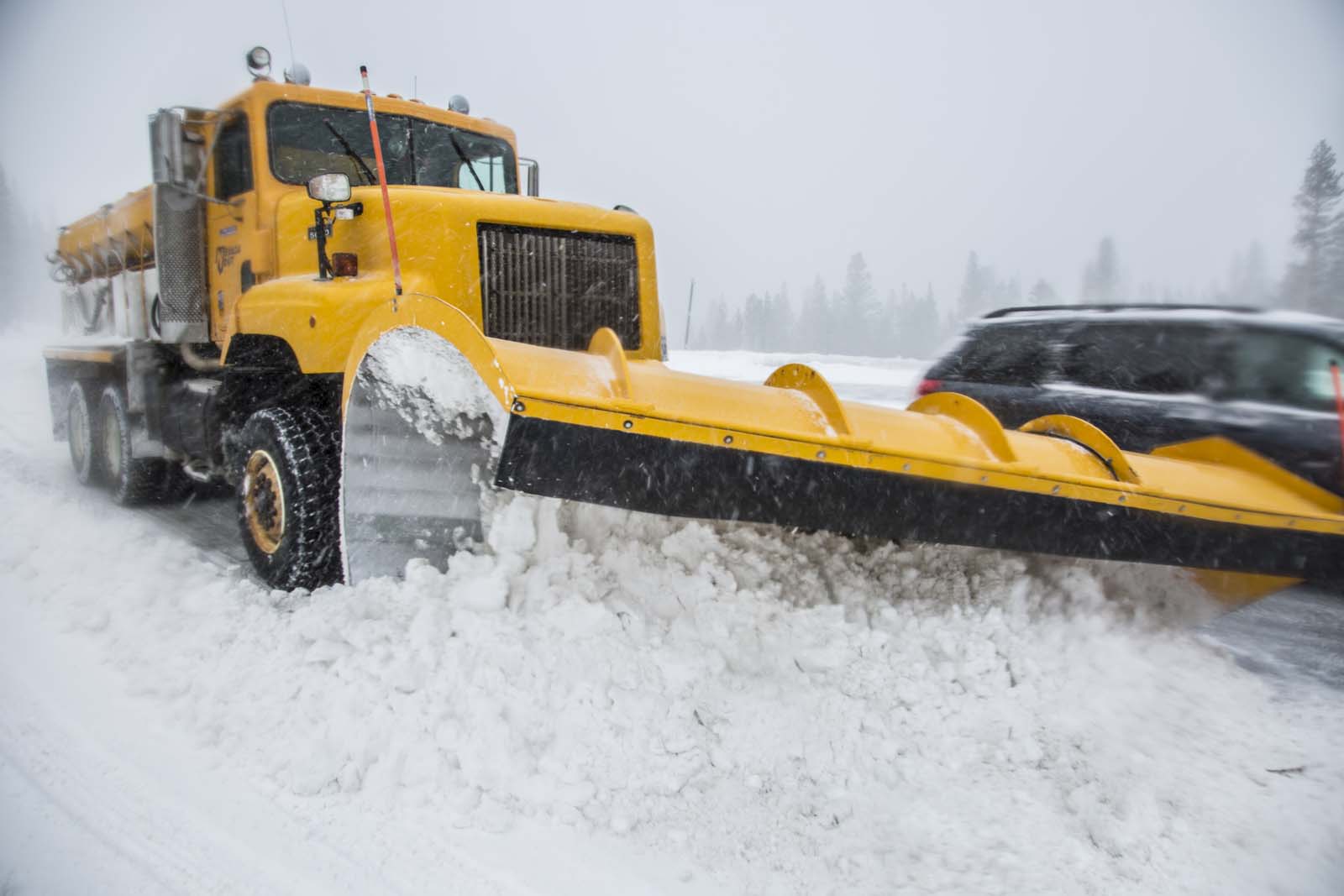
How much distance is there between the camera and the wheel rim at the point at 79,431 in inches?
247

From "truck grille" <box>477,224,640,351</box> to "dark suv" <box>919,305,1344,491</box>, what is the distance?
2.52 meters

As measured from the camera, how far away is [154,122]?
4.37m

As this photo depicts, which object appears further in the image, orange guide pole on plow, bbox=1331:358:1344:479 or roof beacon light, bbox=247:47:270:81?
roof beacon light, bbox=247:47:270:81

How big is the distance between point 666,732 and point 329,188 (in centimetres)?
268

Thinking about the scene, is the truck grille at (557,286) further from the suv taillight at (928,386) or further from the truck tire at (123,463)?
the truck tire at (123,463)

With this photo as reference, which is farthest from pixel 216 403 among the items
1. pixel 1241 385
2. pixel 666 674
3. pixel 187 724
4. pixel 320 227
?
pixel 1241 385

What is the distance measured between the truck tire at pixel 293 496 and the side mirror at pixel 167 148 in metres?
1.73

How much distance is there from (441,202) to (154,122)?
2075mm

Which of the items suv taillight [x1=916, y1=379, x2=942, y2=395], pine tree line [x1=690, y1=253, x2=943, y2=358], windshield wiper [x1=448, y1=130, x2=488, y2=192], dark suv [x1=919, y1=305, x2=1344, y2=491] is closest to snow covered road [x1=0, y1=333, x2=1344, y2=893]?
dark suv [x1=919, y1=305, x2=1344, y2=491]

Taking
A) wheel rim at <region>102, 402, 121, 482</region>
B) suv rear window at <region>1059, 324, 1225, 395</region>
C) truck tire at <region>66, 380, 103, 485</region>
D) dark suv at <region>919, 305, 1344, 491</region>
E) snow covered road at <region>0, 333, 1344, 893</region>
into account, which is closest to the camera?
snow covered road at <region>0, 333, 1344, 893</region>

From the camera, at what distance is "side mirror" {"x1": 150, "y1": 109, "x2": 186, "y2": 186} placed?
433cm

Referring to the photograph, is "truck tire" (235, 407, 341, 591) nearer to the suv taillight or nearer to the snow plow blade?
the snow plow blade

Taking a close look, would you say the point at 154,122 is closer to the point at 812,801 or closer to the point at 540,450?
the point at 540,450

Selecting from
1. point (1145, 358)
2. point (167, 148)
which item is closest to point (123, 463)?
point (167, 148)
